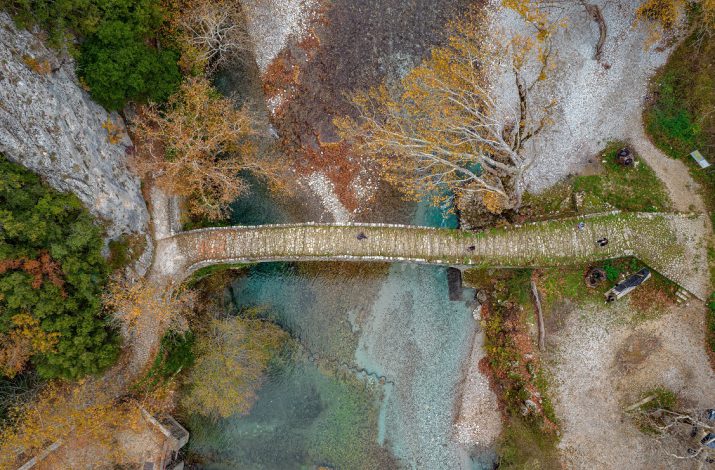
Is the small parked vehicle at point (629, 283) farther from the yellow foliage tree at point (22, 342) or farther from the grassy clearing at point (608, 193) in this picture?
the yellow foliage tree at point (22, 342)

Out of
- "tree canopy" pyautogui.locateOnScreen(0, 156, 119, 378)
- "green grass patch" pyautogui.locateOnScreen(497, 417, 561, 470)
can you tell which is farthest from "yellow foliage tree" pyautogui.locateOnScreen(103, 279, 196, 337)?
"green grass patch" pyautogui.locateOnScreen(497, 417, 561, 470)

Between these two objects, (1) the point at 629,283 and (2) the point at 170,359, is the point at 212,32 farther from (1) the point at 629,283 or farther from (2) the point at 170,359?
(1) the point at 629,283

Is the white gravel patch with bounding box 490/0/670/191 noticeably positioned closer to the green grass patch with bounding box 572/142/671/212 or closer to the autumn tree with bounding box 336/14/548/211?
the green grass patch with bounding box 572/142/671/212

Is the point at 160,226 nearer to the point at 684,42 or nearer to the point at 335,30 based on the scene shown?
the point at 335,30

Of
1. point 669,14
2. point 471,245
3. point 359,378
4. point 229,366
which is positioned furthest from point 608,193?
point 229,366

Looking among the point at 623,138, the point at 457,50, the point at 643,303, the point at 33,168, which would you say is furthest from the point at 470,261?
the point at 33,168

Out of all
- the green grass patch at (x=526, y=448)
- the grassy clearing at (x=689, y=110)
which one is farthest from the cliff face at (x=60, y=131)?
the grassy clearing at (x=689, y=110)
